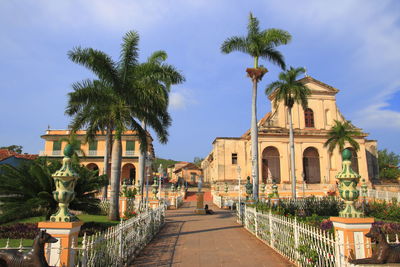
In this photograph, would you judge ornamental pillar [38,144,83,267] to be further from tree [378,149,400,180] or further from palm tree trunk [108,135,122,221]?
tree [378,149,400,180]

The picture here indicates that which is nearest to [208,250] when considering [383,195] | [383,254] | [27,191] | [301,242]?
[301,242]

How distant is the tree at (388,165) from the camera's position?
4451cm

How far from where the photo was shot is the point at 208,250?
8047mm

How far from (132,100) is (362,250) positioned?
10.8 meters

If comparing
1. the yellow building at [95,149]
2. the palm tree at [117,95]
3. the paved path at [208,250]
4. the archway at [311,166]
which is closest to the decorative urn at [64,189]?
the paved path at [208,250]

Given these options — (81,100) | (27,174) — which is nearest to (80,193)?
(27,174)

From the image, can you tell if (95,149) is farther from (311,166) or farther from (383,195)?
(383,195)

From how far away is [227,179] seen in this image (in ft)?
115

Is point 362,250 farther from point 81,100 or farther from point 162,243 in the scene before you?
point 81,100

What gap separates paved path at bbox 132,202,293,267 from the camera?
6.86m

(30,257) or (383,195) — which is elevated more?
(30,257)

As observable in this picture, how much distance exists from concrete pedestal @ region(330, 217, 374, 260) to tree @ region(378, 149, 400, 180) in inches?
1865

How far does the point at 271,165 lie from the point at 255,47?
68.8 ft

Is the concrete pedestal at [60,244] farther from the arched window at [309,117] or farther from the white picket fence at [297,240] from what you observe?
the arched window at [309,117]
